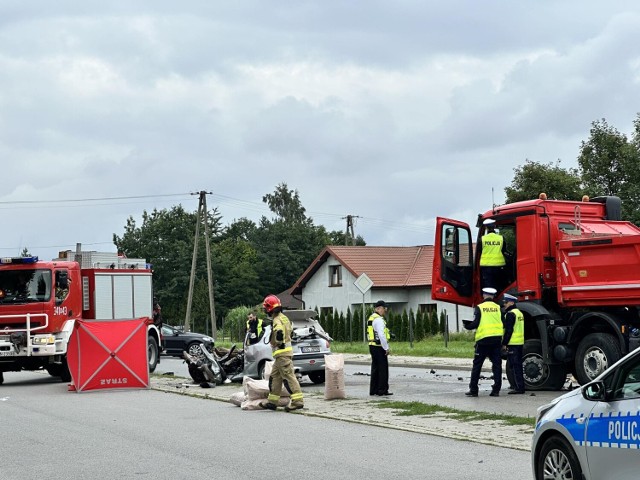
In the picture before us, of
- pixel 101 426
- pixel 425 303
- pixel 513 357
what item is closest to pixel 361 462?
pixel 101 426

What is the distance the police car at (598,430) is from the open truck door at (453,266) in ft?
37.0

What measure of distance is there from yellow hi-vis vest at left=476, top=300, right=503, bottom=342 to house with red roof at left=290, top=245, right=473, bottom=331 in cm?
3704

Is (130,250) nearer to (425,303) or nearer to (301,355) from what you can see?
(425,303)

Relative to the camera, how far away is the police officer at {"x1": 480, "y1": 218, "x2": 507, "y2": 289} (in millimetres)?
18703

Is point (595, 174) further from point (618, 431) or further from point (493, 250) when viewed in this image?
point (618, 431)

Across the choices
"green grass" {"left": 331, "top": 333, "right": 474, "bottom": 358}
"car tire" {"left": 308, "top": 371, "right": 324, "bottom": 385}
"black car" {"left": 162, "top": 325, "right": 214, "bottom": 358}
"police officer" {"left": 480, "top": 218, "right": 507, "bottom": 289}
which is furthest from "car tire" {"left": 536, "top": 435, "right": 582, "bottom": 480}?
"black car" {"left": 162, "top": 325, "right": 214, "bottom": 358}

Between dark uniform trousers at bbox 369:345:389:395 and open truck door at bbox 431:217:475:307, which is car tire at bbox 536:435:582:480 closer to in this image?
dark uniform trousers at bbox 369:345:389:395

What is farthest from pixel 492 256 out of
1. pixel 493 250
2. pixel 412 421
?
pixel 412 421

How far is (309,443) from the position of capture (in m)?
12.1

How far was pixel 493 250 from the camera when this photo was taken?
1875 cm

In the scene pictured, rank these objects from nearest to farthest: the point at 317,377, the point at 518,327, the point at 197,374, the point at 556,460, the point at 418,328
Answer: the point at 556,460 < the point at 518,327 < the point at 197,374 < the point at 317,377 < the point at 418,328

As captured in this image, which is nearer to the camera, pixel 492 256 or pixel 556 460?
pixel 556 460

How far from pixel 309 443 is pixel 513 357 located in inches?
248

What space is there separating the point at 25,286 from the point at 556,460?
18565 millimetres
